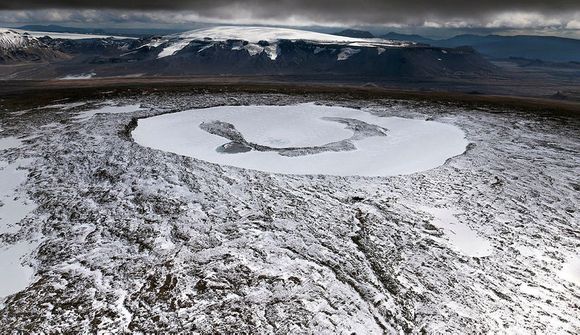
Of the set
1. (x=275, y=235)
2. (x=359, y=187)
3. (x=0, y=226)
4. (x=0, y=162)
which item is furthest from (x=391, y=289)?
(x=0, y=162)

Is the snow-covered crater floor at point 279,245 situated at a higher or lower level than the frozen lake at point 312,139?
lower

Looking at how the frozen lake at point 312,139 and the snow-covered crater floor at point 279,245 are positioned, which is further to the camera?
the frozen lake at point 312,139

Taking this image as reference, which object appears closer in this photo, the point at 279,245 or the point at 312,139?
the point at 279,245

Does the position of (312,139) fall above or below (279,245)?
above

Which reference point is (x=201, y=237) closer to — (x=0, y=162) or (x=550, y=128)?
(x=0, y=162)
